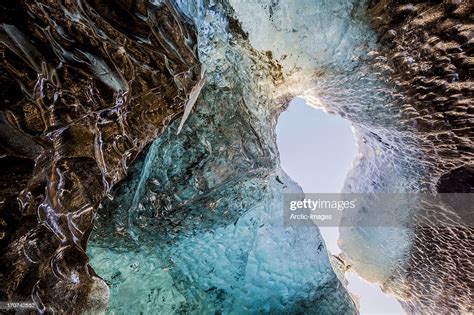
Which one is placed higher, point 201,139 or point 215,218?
point 201,139

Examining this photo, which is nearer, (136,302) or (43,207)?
(43,207)

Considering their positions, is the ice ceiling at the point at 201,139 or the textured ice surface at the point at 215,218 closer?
the ice ceiling at the point at 201,139

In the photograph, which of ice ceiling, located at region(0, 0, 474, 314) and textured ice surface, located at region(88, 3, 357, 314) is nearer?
ice ceiling, located at region(0, 0, 474, 314)

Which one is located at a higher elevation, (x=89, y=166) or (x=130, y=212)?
(x=89, y=166)

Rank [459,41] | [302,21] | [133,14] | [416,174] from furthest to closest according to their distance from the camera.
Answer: [416,174] < [302,21] < [459,41] < [133,14]

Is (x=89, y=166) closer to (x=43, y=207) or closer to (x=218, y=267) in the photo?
(x=43, y=207)

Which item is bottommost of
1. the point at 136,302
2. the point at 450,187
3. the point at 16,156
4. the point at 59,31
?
the point at 136,302

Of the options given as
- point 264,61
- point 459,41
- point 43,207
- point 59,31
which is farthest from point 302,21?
point 43,207

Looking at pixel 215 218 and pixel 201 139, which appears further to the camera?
pixel 215 218
